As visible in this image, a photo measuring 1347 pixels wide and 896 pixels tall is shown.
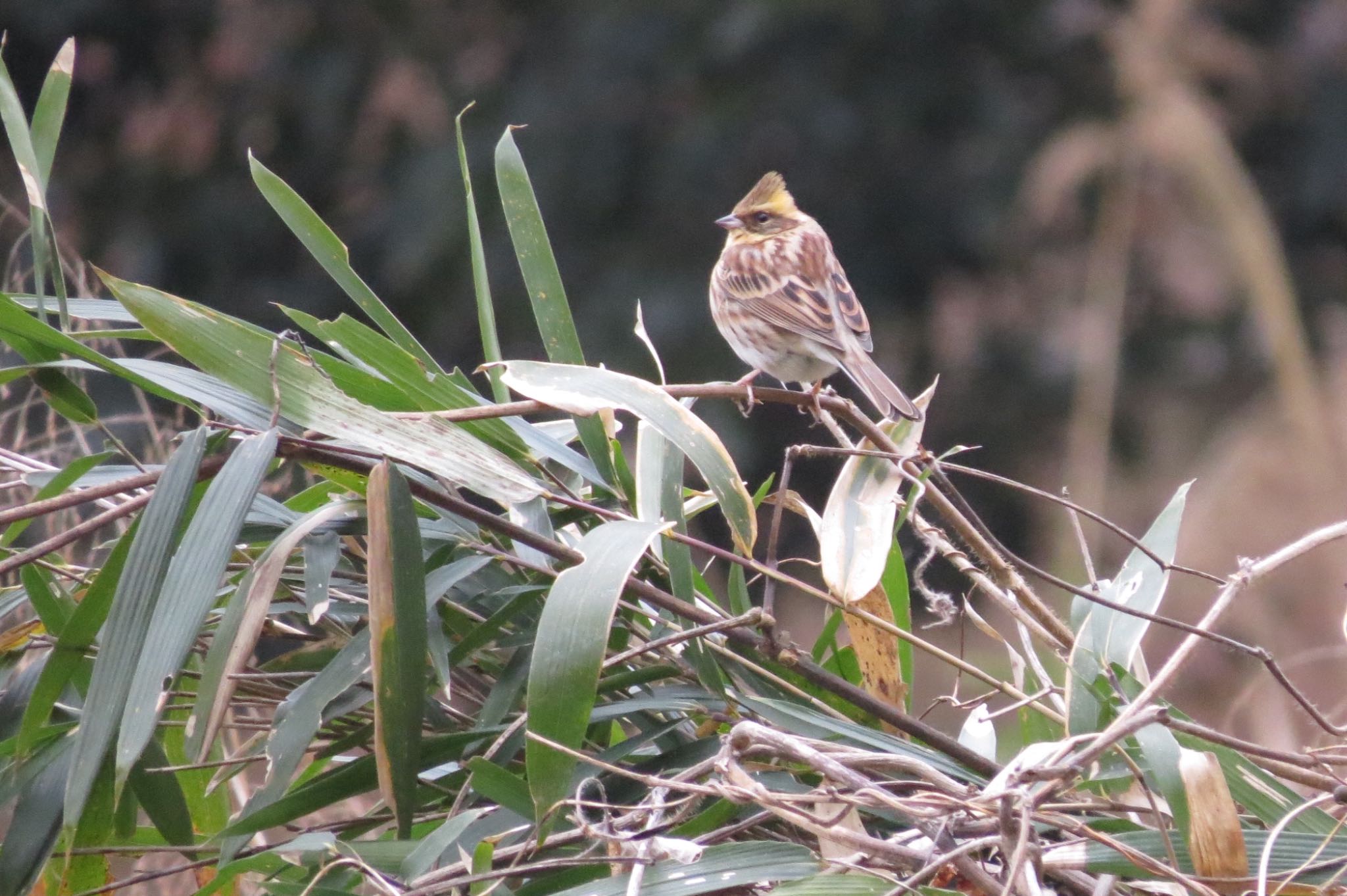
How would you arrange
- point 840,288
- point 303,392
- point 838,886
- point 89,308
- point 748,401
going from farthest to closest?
point 840,288 < point 748,401 < point 89,308 < point 303,392 < point 838,886

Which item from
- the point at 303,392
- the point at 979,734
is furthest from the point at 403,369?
the point at 979,734

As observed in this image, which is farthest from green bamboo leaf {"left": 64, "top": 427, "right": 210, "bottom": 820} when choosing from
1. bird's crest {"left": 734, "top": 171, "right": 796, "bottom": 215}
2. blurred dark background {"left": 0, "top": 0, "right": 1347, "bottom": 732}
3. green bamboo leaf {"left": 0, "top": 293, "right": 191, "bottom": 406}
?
blurred dark background {"left": 0, "top": 0, "right": 1347, "bottom": 732}

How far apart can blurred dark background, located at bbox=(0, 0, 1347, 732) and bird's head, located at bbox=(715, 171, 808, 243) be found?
5.01m

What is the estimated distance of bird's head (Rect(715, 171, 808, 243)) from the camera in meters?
3.80

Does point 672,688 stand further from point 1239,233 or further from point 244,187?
point 244,187

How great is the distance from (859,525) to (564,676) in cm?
50

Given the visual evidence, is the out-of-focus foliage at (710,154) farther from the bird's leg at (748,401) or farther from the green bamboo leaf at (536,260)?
the green bamboo leaf at (536,260)

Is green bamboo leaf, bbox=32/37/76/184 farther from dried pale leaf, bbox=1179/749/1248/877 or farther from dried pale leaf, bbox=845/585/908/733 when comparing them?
dried pale leaf, bbox=1179/749/1248/877

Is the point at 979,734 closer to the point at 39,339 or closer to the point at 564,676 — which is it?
the point at 564,676

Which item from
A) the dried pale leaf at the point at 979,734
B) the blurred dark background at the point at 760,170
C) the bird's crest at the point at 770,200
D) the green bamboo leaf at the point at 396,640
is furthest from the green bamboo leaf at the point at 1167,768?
the blurred dark background at the point at 760,170

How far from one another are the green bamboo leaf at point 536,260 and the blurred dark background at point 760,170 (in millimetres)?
6934

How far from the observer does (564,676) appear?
1449 millimetres

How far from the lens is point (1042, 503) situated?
895 cm

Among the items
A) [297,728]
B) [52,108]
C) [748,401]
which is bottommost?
[297,728]
